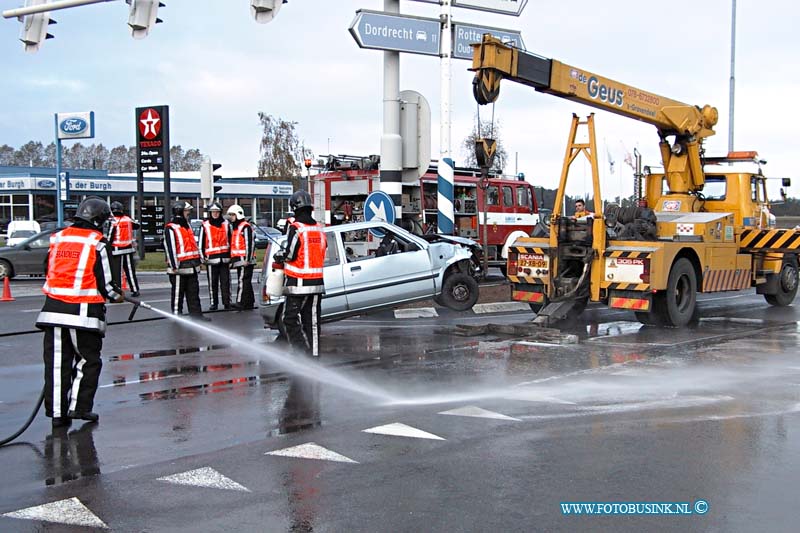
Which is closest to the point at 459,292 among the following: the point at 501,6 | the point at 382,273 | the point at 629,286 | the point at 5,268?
the point at 382,273

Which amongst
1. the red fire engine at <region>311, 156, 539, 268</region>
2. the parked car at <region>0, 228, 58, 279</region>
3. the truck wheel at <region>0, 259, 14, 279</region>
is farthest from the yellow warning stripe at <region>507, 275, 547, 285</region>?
the truck wheel at <region>0, 259, 14, 279</region>

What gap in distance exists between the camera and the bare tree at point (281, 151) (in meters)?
53.5

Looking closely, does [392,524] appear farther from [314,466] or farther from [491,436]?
[491,436]

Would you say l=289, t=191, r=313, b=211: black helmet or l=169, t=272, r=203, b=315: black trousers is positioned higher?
l=289, t=191, r=313, b=211: black helmet

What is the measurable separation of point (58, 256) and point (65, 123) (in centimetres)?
3105

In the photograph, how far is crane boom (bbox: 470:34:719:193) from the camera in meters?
11.6

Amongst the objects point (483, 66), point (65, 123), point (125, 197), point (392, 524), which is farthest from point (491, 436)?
point (125, 197)

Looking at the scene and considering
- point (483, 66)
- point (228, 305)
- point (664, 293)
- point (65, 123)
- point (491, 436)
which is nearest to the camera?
point (491, 436)

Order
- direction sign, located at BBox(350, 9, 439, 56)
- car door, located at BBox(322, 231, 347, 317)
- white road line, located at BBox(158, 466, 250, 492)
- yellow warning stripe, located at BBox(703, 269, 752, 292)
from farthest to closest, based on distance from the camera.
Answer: direction sign, located at BBox(350, 9, 439, 56), yellow warning stripe, located at BBox(703, 269, 752, 292), car door, located at BBox(322, 231, 347, 317), white road line, located at BBox(158, 466, 250, 492)

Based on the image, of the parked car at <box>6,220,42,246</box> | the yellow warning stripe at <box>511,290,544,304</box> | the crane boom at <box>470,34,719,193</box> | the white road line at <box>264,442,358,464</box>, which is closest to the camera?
the white road line at <box>264,442,358,464</box>

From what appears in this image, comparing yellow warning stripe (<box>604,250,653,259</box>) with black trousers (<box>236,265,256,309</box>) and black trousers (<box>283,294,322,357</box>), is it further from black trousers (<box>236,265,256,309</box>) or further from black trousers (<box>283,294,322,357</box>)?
black trousers (<box>236,265,256,309</box>)

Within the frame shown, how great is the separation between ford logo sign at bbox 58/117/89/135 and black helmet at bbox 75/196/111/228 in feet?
99.3

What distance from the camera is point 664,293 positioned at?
12.8 metres

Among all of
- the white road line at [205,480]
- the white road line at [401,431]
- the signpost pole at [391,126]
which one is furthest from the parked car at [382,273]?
the white road line at [205,480]
